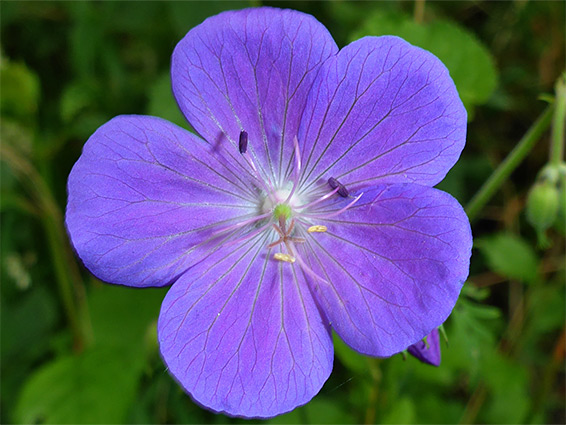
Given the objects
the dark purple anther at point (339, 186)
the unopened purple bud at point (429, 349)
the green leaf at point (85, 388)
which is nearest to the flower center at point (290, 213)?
the dark purple anther at point (339, 186)

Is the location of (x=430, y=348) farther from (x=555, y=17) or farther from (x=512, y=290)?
(x=555, y=17)

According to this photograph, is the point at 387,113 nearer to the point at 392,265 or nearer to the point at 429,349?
the point at 392,265

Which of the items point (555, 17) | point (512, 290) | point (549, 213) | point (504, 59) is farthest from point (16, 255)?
point (555, 17)

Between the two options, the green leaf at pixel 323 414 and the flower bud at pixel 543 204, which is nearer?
the flower bud at pixel 543 204

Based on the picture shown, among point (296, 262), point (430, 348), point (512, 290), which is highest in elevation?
point (296, 262)

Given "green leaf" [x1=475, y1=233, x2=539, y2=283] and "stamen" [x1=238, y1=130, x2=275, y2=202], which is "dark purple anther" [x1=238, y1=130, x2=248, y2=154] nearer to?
"stamen" [x1=238, y1=130, x2=275, y2=202]

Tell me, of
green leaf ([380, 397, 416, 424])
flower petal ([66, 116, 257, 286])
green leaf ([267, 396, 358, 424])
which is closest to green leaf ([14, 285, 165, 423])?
green leaf ([267, 396, 358, 424])

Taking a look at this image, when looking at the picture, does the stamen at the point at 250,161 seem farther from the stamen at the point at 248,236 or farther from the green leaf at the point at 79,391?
the green leaf at the point at 79,391
